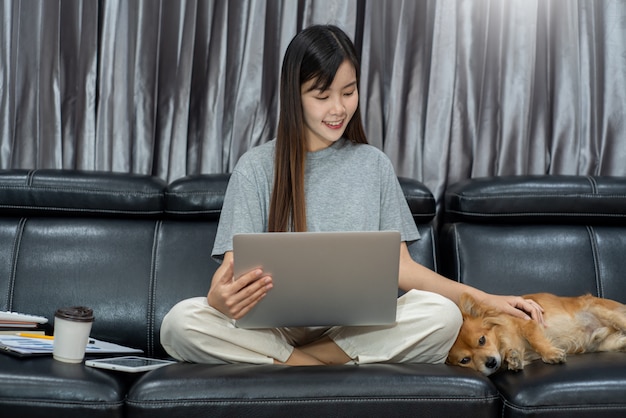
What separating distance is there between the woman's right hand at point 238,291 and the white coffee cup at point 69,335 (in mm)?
324

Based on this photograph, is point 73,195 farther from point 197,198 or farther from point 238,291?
point 238,291

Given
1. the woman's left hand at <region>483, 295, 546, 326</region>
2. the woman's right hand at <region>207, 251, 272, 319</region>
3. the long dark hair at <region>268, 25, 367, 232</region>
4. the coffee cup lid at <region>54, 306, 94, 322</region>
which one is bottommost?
the coffee cup lid at <region>54, 306, 94, 322</region>

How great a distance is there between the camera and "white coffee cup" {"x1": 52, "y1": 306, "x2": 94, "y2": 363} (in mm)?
1968

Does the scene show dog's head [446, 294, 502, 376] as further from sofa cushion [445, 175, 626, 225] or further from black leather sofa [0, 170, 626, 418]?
sofa cushion [445, 175, 626, 225]

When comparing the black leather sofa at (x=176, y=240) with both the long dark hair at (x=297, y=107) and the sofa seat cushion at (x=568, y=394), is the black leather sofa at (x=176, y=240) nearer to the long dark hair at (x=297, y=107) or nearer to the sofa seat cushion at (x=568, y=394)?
the long dark hair at (x=297, y=107)

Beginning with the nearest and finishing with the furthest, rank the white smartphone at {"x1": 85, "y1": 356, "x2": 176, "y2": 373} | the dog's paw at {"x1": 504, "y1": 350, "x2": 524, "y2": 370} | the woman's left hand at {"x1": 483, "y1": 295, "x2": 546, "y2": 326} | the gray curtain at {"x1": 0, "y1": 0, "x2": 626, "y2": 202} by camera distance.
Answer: the white smartphone at {"x1": 85, "y1": 356, "x2": 176, "y2": 373} → the dog's paw at {"x1": 504, "y1": 350, "x2": 524, "y2": 370} → the woman's left hand at {"x1": 483, "y1": 295, "x2": 546, "y2": 326} → the gray curtain at {"x1": 0, "y1": 0, "x2": 626, "y2": 202}

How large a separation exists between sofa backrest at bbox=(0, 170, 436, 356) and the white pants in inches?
20.8

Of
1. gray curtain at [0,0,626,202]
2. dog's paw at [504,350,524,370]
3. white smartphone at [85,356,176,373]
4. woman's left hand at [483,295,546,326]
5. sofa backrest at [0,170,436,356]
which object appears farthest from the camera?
gray curtain at [0,0,626,202]

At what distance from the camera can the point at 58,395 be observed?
5.88 ft

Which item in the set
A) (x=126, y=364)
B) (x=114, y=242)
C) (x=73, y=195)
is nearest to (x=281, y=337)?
(x=126, y=364)

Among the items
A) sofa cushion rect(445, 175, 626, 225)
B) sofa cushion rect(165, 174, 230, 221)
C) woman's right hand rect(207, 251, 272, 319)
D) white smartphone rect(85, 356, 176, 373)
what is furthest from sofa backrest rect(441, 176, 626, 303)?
white smartphone rect(85, 356, 176, 373)

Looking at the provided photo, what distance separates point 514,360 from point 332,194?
26.5 inches

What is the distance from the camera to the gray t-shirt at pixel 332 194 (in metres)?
2.27

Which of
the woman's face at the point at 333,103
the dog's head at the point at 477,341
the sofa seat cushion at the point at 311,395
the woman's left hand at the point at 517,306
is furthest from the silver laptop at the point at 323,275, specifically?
the woman's face at the point at 333,103
